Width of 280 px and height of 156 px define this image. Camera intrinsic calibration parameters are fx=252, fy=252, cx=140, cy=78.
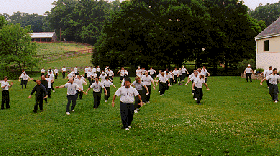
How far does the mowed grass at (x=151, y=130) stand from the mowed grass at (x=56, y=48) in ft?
194

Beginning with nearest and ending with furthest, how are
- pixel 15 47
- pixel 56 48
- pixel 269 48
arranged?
pixel 269 48
pixel 15 47
pixel 56 48

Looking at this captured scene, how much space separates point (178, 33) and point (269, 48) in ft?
43.8

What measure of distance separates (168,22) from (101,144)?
112 ft

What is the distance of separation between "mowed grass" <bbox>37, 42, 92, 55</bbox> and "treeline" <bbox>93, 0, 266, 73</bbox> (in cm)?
3269

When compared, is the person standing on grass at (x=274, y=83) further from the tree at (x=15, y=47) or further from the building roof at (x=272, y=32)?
the tree at (x=15, y=47)

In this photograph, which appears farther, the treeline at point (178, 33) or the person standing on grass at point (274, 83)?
the treeline at point (178, 33)

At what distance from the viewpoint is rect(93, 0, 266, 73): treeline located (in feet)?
131

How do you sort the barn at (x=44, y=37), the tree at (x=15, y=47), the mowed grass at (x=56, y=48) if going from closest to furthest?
the tree at (x=15, y=47)
the mowed grass at (x=56, y=48)
the barn at (x=44, y=37)

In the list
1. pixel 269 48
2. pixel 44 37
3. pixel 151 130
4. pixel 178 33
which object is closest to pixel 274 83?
pixel 151 130

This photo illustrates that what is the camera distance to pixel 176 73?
87.9 ft

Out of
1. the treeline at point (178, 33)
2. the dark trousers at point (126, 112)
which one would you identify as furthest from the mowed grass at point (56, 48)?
the dark trousers at point (126, 112)

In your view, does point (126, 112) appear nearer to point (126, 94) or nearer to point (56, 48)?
point (126, 94)

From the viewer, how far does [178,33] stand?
39.8m

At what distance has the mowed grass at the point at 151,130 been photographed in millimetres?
8344
